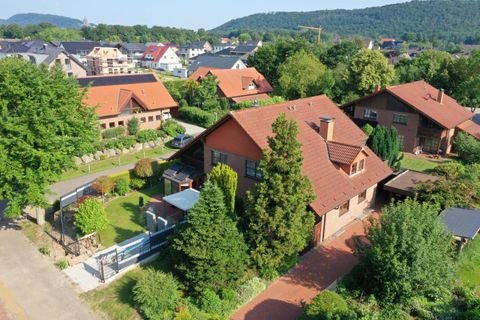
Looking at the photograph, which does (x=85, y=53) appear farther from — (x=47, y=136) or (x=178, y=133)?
(x=47, y=136)

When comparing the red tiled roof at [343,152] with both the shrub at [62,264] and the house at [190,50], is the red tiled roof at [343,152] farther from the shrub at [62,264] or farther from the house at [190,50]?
the house at [190,50]

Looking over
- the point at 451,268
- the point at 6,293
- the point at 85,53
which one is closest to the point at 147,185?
the point at 6,293

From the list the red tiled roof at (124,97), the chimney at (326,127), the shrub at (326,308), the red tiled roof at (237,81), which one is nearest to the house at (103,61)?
the red tiled roof at (237,81)

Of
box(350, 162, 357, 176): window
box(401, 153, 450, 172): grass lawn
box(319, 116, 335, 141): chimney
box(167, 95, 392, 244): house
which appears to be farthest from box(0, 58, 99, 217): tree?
box(401, 153, 450, 172): grass lawn

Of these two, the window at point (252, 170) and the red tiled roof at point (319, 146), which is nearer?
the red tiled roof at point (319, 146)

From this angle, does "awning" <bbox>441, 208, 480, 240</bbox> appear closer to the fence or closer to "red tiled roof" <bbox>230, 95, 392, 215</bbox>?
"red tiled roof" <bbox>230, 95, 392, 215</bbox>

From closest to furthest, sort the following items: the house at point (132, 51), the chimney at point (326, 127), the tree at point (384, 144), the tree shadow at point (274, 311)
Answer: the tree shadow at point (274, 311)
the chimney at point (326, 127)
the tree at point (384, 144)
the house at point (132, 51)
